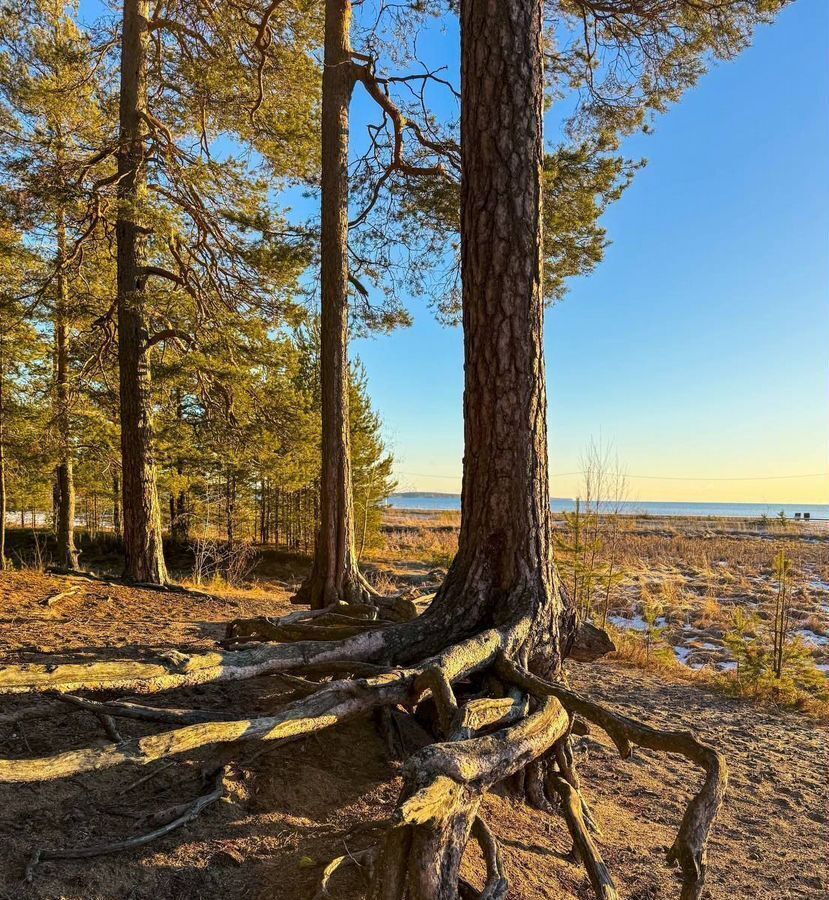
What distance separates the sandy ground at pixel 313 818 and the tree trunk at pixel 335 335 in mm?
2387

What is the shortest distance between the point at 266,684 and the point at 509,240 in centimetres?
315

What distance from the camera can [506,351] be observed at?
10.6 feet

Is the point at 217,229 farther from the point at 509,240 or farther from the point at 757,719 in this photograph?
the point at 757,719

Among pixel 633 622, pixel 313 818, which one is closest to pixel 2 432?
pixel 313 818

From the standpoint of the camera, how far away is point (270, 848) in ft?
7.04

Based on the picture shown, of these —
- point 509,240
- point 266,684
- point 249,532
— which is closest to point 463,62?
point 509,240

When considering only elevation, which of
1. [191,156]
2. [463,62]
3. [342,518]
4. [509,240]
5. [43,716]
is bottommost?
[43,716]

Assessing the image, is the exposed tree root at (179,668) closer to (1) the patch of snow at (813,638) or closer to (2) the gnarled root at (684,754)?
(2) the gnarled root at (684,754)

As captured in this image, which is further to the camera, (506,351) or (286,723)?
(506,351)

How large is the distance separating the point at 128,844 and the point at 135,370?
24.1ft

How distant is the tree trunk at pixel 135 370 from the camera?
787cm

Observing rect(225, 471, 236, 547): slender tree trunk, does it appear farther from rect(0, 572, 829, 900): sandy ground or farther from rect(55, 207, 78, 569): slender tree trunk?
rect(0, 572, 829, 900): sandy ground

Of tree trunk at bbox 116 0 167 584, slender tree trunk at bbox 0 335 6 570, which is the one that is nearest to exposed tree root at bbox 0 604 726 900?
tree trunk at bbox 116 0 167 584

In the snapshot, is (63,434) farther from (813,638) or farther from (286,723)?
(813,638)
